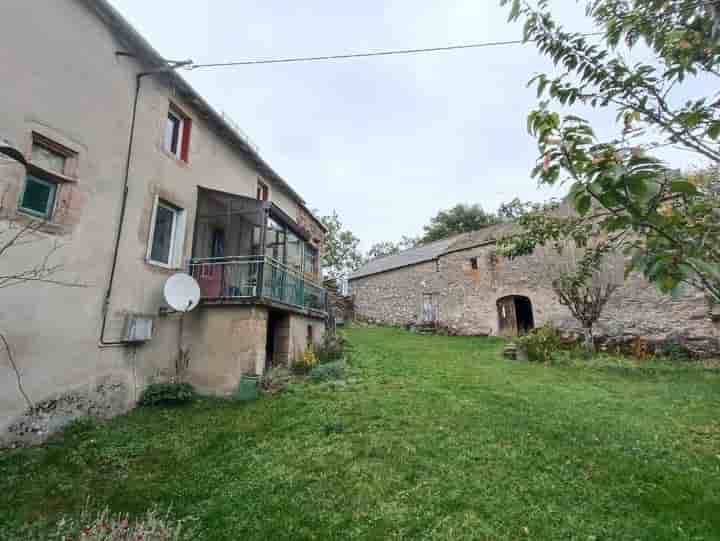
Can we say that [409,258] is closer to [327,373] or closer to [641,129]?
[327,373]

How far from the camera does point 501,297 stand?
1620 centimetres

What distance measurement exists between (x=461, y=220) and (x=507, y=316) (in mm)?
18586

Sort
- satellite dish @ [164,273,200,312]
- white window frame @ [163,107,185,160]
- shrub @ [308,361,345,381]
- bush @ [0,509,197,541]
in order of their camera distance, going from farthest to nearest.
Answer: shrub @ [308,361,345,381], white window frame @ [163,107,185,160], satellite dish @ [164,273,200,312], bush @ [0,509,197,541]

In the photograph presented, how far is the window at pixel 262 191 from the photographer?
11.2 m

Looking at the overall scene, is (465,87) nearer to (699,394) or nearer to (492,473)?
(492,473)

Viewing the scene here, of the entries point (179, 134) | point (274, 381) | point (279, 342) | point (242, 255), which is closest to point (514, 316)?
point (279, 342)

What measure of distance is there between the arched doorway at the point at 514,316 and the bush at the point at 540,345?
3749 millimetres

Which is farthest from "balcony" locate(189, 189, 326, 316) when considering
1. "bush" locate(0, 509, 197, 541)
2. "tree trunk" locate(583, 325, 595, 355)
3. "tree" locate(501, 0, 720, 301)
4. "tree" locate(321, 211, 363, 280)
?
"tree" locate(321, 211, 363, 280)

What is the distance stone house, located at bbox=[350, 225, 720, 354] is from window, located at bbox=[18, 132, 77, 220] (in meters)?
11.2

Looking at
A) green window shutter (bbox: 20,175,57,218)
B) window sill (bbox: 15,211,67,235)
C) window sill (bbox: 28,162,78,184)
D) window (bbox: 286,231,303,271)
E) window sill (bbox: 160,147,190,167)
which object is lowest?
window sill (bbox: 15,211,67,235)

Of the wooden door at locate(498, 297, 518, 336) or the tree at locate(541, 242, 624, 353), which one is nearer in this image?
the tree at locate(541, 242, 624, 353)

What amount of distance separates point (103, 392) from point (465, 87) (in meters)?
8.47

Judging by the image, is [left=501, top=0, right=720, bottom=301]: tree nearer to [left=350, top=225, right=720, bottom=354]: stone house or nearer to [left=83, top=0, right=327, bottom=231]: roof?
[left=83, top=0, right=327, bottom=231]: roof

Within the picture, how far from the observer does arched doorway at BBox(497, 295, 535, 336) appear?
51.7ft
